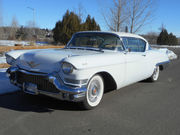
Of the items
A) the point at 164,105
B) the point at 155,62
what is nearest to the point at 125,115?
the point at 164,105

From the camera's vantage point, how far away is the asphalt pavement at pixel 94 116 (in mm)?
2730

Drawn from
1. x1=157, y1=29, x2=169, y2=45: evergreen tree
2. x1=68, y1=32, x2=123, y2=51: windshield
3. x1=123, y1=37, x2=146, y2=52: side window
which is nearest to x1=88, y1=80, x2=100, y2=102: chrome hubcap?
x1=68, y1=32, x2=123, y2=51: windshield

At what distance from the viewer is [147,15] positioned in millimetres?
14828

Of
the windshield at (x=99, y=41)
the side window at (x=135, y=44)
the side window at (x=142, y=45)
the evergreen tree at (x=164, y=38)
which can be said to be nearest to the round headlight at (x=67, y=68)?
the windshield at (x=99, y=41)

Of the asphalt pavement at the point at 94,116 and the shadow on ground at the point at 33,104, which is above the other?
the shadow on ground at the point at 33,104

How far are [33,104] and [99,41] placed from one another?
2105mm

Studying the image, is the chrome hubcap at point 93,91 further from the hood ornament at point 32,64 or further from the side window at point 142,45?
the side window at point 142,45

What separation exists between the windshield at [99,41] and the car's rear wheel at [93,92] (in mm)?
1053

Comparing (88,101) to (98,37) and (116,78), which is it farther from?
(98,37)

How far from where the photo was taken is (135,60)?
4.55 metres

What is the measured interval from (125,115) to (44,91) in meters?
1.53

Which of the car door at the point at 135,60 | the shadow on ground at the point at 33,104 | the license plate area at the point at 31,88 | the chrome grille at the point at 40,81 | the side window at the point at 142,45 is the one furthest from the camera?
the side window at the point at 142,45

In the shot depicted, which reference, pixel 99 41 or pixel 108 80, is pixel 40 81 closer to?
pixel 108 80

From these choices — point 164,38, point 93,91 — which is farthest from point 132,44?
point 164,38
